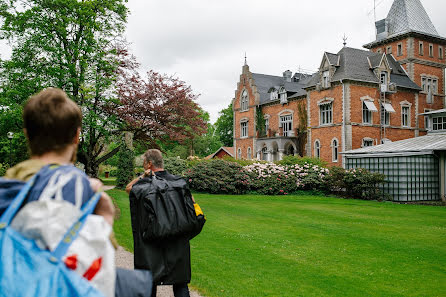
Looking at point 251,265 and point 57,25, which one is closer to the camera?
point 251,265

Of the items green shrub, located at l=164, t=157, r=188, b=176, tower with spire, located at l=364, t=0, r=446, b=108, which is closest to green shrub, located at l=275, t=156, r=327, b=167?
green shrub, located at l=164, t=157, r=188, b=176

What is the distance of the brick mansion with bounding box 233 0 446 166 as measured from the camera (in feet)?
113

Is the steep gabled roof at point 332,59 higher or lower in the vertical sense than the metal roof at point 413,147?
higher

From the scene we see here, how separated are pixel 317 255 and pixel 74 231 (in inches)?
300

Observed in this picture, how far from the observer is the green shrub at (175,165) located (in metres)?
26.0

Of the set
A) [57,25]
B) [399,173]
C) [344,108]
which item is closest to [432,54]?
[344,108]

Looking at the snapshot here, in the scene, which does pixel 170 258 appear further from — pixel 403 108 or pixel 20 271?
pixel 403 108

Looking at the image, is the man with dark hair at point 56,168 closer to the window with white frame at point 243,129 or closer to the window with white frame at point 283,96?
the window with white frame at point 283,96

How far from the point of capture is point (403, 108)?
37.5 meters

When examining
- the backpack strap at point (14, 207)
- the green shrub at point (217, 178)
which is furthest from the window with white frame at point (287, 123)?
the backpack strap at point (14, 207)

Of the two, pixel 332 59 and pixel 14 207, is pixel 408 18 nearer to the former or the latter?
pixel 332 59

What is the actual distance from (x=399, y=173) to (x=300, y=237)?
15645 mm

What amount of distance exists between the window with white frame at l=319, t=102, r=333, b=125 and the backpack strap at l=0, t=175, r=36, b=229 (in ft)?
116

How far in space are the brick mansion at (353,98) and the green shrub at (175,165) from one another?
48.1ft
